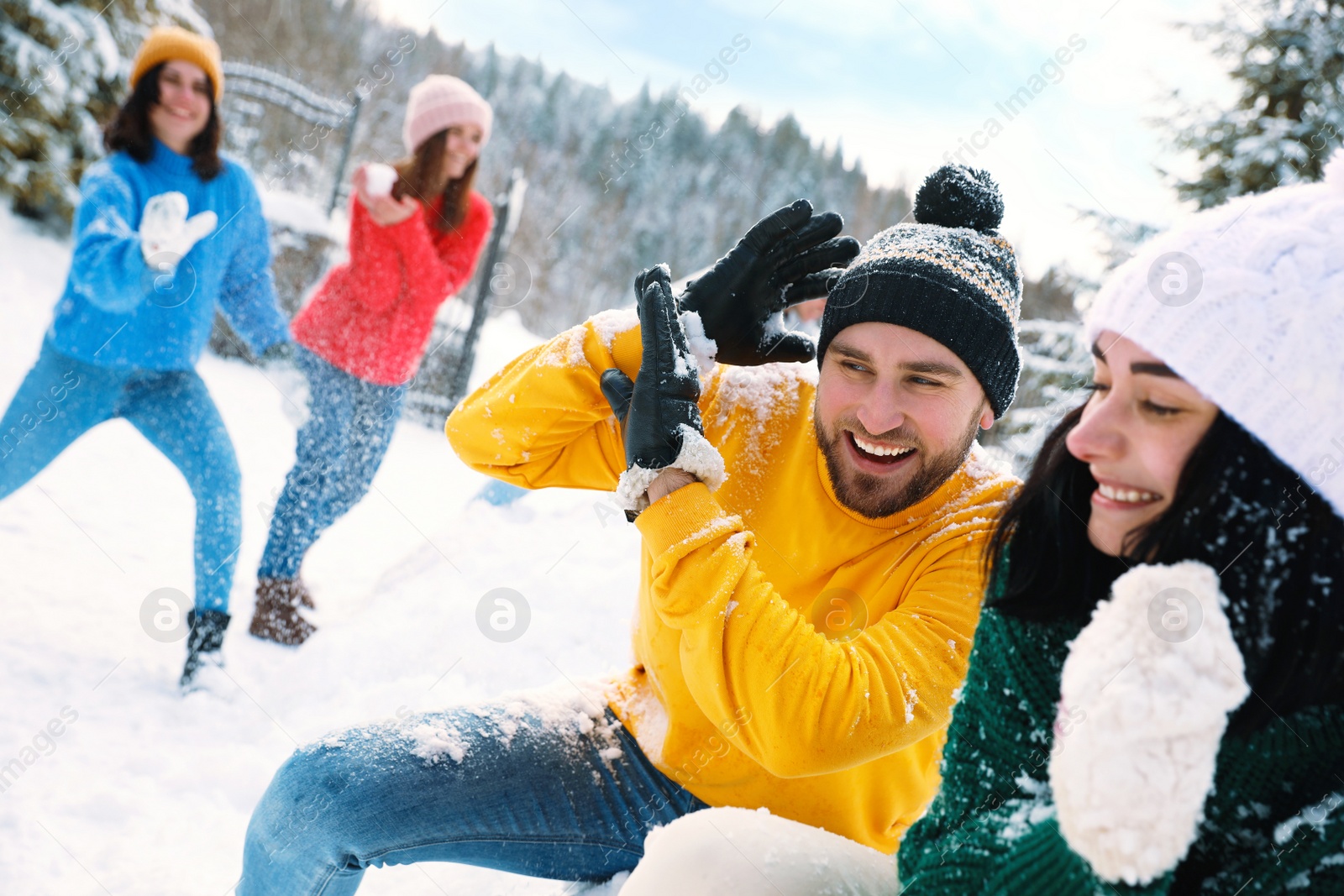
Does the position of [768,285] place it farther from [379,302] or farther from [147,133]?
[147,133]

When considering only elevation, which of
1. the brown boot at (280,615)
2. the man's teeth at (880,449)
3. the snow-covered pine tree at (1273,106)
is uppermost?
the snow-covered pine tree at (1273,106)

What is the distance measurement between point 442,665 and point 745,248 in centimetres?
199

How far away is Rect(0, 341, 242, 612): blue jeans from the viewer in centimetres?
263

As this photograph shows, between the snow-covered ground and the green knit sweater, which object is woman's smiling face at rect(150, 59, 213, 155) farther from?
the green knit sweater

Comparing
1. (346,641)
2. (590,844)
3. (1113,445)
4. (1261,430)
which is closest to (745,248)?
(1113,445)

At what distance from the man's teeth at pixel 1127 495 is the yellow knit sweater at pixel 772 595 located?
40 centimetres

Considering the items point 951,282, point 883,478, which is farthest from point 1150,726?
point 951,282

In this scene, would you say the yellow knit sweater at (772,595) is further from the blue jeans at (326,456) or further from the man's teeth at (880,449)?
the blue jeans at (326,456)

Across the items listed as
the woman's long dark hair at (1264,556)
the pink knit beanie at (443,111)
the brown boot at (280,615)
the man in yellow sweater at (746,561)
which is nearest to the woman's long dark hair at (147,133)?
the pink knit beanie at (443,111)

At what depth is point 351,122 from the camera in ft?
31.2

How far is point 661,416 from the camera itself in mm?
1524

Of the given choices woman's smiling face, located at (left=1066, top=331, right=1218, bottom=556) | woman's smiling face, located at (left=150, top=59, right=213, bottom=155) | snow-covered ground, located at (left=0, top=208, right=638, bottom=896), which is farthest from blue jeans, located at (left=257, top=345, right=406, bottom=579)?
woman's smiling face, located at (left=1066, top=331, right=1218, bottom=556)

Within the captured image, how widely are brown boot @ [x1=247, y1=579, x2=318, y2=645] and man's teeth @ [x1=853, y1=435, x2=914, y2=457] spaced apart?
2.42m

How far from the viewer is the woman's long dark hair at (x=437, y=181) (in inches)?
143
